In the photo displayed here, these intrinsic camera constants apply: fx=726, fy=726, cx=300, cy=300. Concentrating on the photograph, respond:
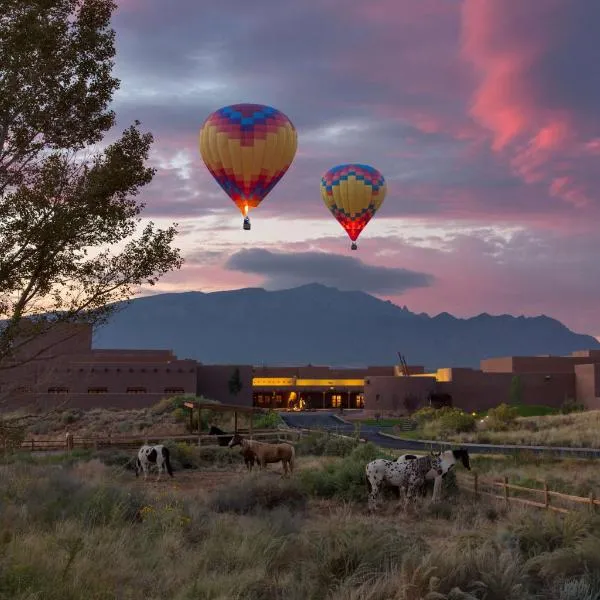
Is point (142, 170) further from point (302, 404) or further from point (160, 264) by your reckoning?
point (302, 404)

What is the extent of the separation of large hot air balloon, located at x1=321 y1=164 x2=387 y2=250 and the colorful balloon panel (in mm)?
17146

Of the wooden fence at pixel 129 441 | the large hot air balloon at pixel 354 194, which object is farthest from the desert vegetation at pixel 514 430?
the large hot air balloon at pixel 354 194

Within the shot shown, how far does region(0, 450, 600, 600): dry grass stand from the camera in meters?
9.29

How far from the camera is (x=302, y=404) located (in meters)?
106

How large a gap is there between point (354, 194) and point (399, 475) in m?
51.6

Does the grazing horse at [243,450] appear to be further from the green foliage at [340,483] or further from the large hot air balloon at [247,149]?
the large hot air balloon at [247,149]

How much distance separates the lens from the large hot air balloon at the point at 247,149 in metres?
52.4

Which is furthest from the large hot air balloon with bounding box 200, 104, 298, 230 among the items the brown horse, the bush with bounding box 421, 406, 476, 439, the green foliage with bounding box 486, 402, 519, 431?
the brown horse

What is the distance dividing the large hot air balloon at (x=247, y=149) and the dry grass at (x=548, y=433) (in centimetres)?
2389

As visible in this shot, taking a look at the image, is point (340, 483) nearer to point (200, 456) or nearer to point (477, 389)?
point (200, 456)

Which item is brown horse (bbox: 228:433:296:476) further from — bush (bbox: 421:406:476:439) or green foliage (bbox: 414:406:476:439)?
bush (bbox: 421:406:476:439)

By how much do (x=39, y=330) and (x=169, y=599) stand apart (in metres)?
5.89

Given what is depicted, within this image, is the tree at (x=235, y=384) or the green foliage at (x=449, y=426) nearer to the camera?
the green foliage at (x=449, y=426)

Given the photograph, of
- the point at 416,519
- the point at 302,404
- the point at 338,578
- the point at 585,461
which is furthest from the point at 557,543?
the point at 302,404
